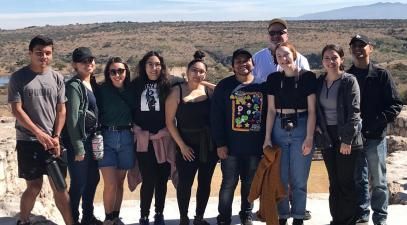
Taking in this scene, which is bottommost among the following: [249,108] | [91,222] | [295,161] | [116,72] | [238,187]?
[238,187]

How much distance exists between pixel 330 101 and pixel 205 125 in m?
1.21

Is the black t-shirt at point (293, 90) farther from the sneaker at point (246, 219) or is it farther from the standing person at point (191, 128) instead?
the sneaker at point (246, 219)

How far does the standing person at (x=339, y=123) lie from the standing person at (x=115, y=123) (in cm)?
182

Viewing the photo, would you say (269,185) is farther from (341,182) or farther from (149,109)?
(149,109)

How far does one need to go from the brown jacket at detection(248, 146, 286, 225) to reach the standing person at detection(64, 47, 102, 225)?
159 centimetres

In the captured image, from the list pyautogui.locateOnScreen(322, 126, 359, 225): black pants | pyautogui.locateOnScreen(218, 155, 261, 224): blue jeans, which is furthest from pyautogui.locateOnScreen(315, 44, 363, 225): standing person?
pyautogui.locateOnScreen(218, 155, 261, 224): blue jeans

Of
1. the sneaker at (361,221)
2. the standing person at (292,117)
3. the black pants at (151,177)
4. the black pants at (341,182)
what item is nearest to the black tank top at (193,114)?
the black pants at (151,177)

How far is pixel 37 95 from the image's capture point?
4.66 metres

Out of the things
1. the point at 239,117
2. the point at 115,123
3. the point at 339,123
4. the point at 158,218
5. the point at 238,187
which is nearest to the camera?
the point at 339,123

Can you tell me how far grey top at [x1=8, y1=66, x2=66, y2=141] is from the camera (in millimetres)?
4613

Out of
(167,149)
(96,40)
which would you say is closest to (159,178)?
(167,149)

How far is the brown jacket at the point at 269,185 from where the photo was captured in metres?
4.91

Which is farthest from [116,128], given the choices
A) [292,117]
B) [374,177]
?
[374,177]

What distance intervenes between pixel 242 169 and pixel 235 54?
1.13m
